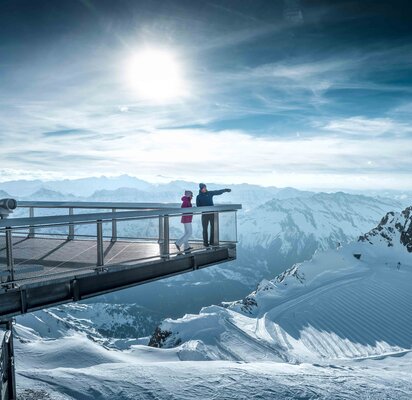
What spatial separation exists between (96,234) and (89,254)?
247 cm

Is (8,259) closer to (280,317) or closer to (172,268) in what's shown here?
(172,268)

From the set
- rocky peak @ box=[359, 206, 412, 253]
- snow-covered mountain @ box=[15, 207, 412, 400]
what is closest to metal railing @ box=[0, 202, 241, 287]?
snow-covered mountain @ box=[15, 207, 412, 400]

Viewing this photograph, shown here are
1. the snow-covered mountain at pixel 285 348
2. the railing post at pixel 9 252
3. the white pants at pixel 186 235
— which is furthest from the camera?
the snow-covered mountain at pixel 285 348

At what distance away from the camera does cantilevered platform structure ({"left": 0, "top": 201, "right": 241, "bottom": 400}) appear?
7.61 meters

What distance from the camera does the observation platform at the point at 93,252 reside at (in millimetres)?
7594

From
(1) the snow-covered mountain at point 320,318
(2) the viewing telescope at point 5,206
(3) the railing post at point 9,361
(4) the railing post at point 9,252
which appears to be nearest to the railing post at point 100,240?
(4) the railing post at point 9,252

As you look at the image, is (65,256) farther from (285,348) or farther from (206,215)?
(285,348)

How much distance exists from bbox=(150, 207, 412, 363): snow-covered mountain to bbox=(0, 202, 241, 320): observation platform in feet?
90.9

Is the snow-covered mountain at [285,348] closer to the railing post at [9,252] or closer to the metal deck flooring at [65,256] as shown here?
the metal deck flooring at [65,256]

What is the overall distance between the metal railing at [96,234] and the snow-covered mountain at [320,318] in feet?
89.9

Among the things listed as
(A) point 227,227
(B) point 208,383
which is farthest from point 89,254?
(B) point 208,383

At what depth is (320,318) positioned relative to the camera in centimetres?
5619

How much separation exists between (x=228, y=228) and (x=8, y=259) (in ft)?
23.2

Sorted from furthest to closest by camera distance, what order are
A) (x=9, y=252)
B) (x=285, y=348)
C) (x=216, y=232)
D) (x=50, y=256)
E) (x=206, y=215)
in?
(x=285, y=348), (x=216, y=232), (x=206, y=215), (x=50, y=256), (x=9, y=252)
